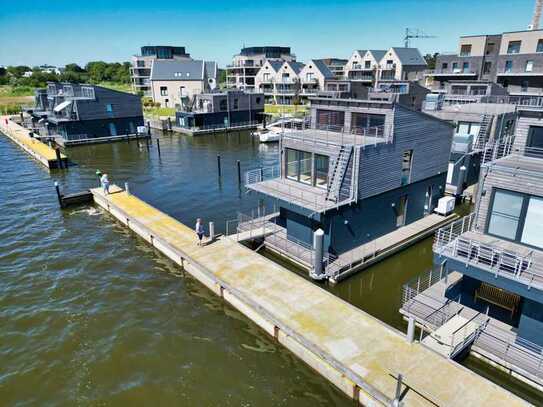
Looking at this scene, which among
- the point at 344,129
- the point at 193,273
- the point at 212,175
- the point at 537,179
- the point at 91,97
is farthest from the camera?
the point at 91,97

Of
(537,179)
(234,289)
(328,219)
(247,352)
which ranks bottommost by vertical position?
(247,352)

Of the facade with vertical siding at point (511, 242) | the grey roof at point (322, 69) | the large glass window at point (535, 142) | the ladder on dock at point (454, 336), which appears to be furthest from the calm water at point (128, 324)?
the grey roof at point (322, 69)

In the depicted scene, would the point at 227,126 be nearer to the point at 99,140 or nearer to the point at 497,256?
the point at 99,140

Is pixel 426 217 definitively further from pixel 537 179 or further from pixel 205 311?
pixel 205 311


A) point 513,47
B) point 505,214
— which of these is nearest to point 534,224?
point 505,214

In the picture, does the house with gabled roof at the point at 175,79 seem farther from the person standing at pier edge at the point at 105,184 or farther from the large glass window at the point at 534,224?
the large glass window at the point at 534,224

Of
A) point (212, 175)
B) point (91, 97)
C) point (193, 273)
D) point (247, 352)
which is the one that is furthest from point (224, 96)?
point (247, 352)
